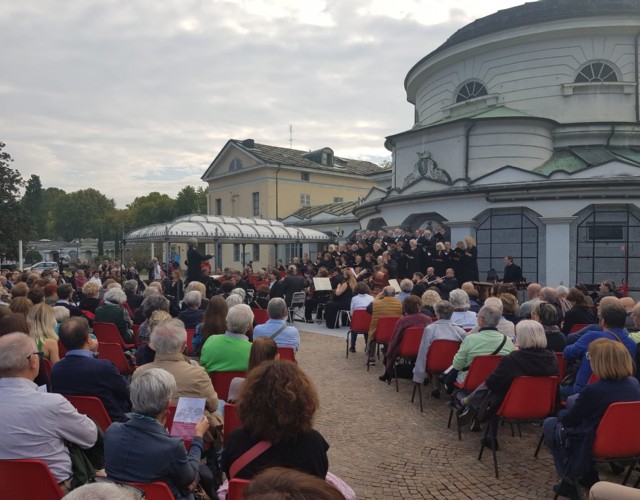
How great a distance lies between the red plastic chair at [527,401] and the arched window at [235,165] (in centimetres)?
4047

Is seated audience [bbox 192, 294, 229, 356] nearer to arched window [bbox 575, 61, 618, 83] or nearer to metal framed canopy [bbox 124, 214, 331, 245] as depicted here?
metal framed canopy [bbox 124, 214, 331, 245]

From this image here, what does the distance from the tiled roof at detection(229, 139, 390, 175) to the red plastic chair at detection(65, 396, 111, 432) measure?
37.0 meters

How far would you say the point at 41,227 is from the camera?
325ft

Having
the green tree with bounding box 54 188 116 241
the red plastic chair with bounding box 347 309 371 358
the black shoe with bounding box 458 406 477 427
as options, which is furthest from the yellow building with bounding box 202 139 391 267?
the green tree with bounding box 54 188 116 241

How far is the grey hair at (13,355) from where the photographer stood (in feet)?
10.3

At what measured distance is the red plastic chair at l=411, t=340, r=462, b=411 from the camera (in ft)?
21.2

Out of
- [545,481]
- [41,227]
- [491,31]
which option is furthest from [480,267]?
[41,227]

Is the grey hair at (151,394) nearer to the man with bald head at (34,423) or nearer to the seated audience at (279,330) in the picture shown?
the man with bald head at (34,423)

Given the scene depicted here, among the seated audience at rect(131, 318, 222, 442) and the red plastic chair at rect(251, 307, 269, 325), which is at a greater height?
the seated audience at rect(131, 318, 222, 442)

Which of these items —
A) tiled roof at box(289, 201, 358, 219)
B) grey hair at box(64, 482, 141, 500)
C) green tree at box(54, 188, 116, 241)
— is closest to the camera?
grey hair at box(64, 482, 141, 500)

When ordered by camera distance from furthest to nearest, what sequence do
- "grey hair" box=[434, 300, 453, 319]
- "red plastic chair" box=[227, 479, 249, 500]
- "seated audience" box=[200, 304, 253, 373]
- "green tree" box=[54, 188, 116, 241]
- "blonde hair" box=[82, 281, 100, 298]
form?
"green tree" box=[54, 188, 116, 241], "blonde hair" box=[82, 281, 100, 298], "grey hair" box=[434, 300, 453, 319], "seated audience" box=[200, 304, 253, 373], "red plastic chair" box=[227, 479, 249, 500]

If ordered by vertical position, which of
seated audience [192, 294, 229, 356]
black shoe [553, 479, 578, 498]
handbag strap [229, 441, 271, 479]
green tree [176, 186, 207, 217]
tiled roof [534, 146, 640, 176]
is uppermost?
green tree [176, 186, 207, 217]

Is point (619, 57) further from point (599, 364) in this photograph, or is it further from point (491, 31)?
point (599, 364)

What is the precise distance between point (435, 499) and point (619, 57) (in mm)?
23885
